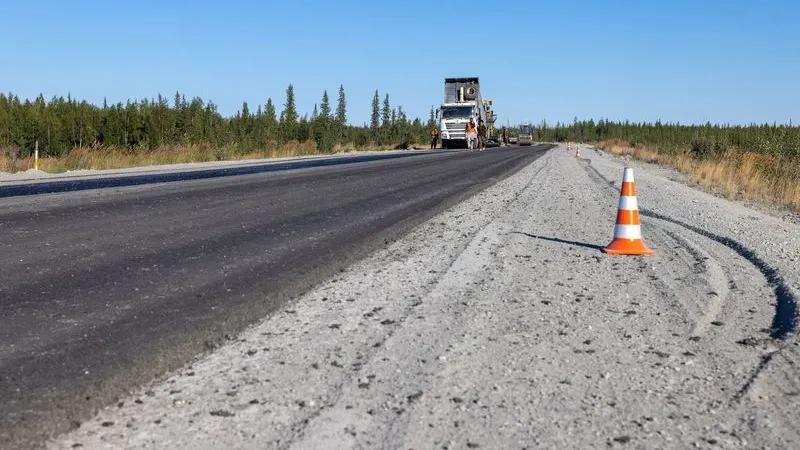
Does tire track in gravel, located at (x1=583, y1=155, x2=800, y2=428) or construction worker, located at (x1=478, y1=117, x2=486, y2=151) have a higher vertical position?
construction worker, located at (x1=478, y1=117, x2=486, y2=151)

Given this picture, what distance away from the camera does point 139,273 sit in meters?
6.34

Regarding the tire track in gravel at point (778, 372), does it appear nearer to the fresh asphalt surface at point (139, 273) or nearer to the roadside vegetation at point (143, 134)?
the fresh asphalt surface at point (139, 273)


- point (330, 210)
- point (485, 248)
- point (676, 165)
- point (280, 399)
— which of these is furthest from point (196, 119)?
point (280, 399)

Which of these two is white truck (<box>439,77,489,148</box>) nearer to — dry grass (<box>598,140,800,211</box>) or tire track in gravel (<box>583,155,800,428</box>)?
dry grass (<box>598,140,800,211</box>)

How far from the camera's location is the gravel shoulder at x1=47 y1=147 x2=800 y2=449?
305 centimetres

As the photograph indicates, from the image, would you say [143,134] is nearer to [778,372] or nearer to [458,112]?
[458,112]

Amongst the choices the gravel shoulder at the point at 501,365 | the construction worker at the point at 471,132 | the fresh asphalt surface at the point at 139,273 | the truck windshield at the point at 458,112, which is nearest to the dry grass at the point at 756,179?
the fresh asphalt surface at the point at 139,273

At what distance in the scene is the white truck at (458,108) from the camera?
2111 inches

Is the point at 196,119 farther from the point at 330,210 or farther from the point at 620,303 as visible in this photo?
the point at 620,303

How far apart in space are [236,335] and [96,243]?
4.06 m

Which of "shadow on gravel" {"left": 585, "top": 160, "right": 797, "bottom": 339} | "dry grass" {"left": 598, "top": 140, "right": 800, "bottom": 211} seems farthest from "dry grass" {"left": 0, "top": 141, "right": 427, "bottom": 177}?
"shadow on gravel" {"left": 585, "top": 160, "right": 797, "bottom": 339}

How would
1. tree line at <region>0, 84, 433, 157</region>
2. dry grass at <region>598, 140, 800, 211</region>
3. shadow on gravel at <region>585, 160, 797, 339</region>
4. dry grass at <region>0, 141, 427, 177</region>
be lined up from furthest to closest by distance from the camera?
tree line at <region>0, 84, 433, 157</region>
dry grass at <region>0, 141, 427, 177</region>
dry grass at <region>598, 140, 800, 211</region>
shadow on gravel at <region>585, 160, 797, 339</region>

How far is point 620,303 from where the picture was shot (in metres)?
5.52

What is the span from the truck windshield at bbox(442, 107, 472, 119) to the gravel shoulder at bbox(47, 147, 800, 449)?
1840 inches
